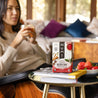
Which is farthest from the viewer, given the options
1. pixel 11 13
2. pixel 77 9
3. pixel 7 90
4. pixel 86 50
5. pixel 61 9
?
pixel 77 9

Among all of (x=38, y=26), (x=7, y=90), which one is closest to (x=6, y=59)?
(x=7, y=90)

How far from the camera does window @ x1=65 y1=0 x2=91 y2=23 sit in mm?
7754

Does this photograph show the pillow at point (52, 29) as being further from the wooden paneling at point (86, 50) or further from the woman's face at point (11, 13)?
the woman's face at point (11, 13)

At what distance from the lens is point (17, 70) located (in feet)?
5.76

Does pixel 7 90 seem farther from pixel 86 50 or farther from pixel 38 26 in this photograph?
pixel 38 26

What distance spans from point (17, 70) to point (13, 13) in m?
0.42

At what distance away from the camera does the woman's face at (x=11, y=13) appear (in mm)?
1812

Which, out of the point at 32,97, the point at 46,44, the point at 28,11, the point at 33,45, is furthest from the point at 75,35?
the point at 32,97

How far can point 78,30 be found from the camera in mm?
5723

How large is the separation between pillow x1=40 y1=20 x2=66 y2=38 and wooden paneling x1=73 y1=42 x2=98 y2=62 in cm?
130

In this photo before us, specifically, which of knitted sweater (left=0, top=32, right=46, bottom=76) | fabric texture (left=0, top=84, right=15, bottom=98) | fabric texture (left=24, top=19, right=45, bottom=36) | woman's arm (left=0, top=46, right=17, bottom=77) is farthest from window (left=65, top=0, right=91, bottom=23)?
fabric texture (left=0, top=84, right=15, bottom=98)

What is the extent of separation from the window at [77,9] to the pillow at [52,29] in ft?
6.74

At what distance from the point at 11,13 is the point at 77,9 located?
6180 mm

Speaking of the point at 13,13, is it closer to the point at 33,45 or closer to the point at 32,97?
the point at 33,45
